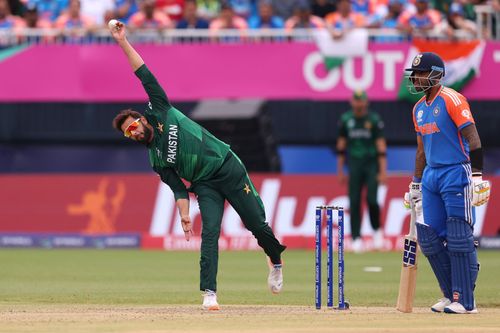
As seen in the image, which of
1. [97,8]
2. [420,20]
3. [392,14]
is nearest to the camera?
[420,20]

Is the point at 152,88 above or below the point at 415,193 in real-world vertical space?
above

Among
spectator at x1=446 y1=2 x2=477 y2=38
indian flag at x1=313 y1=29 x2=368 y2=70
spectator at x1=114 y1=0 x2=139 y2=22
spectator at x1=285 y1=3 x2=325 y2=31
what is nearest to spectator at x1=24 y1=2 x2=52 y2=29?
spectator at x1=114 y1=0 x2=139 y2=22

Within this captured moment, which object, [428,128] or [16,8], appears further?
[16,8]

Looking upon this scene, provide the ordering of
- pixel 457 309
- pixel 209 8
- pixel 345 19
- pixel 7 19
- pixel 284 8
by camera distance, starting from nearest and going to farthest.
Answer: pixel 457 309, pixel 345 19, pixel 7 19, pixel 284 8, pixel 209 8

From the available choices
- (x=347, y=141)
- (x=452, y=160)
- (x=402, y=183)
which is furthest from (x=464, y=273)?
(x=402, y=183)

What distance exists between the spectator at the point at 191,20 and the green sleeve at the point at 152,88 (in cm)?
1083

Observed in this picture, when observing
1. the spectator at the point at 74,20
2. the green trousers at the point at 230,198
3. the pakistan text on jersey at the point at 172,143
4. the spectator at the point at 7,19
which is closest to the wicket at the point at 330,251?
the green trousers at the point at 230,198

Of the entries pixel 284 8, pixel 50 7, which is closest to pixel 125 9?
pixel 50 7

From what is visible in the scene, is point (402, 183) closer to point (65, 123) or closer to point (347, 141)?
point (347, 141)

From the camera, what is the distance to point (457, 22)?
68.9ft

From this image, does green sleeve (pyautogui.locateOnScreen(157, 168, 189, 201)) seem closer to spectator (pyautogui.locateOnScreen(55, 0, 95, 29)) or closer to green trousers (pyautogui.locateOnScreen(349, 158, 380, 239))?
green trousers (pyautogui.locateOnScreen(349, 158, 380, 239))

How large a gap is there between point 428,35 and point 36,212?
6.88 m

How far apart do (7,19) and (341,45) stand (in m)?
5.79

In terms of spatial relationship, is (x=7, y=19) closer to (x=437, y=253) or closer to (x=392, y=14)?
(x=392, y=14)
